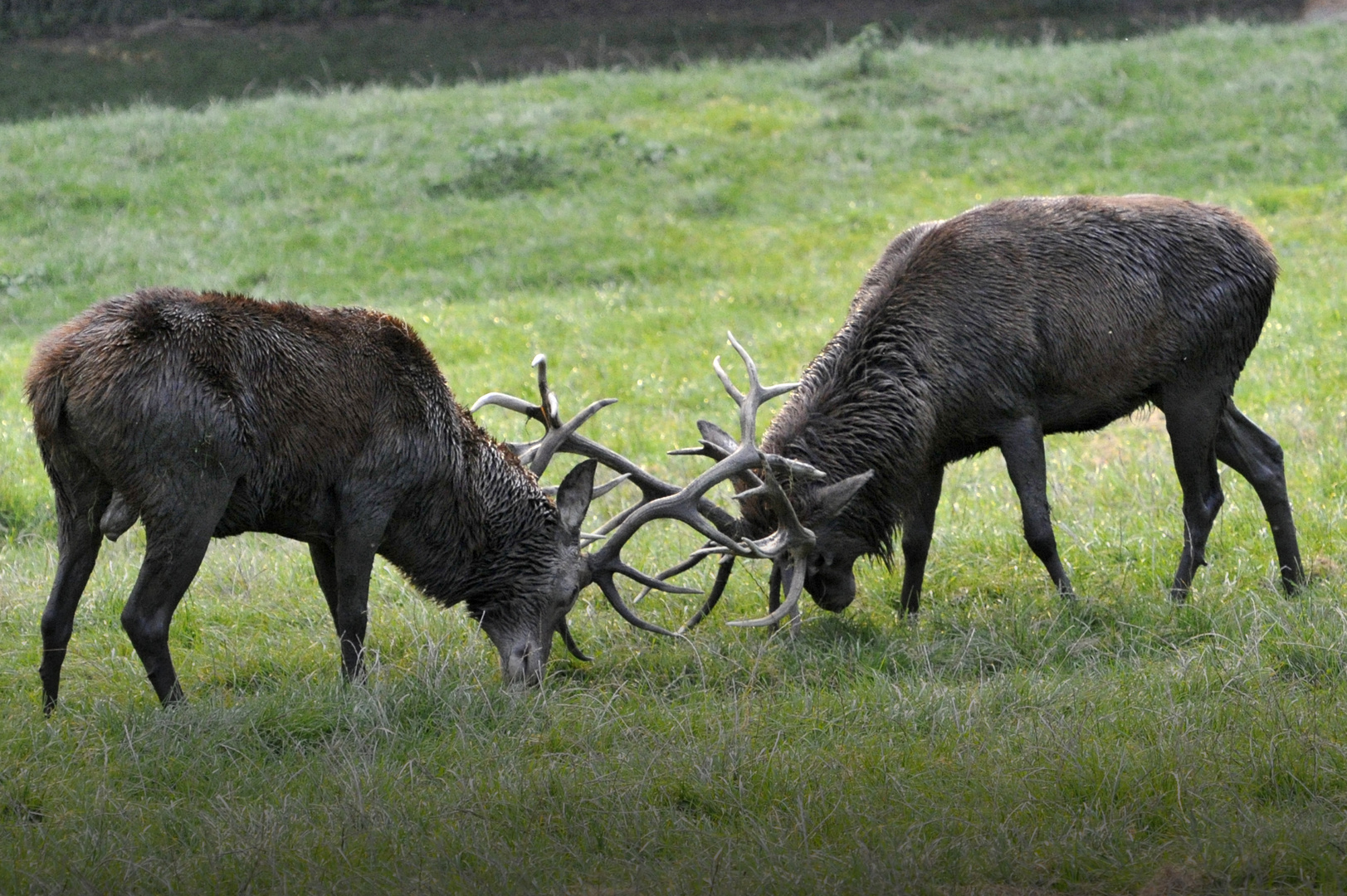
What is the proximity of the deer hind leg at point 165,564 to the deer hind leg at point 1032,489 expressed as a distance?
361cm

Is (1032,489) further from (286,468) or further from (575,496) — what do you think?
(286,468)

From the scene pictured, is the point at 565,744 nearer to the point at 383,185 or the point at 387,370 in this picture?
the point at 387,370

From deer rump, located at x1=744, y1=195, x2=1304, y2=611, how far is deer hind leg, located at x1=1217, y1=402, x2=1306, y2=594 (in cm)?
1

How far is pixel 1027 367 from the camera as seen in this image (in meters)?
6.95

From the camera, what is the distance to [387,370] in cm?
623

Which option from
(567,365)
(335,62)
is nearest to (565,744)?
(567,365)

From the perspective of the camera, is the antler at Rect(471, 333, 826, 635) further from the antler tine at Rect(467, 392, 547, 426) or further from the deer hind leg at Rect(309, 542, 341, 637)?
the deer hind leg at Rect(309, 542, 341, 637)

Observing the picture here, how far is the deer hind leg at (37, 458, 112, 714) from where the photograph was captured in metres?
5.71

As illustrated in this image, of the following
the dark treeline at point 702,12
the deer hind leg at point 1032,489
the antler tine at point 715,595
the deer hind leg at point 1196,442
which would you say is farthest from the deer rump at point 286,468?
the dark treeline at point 702,12

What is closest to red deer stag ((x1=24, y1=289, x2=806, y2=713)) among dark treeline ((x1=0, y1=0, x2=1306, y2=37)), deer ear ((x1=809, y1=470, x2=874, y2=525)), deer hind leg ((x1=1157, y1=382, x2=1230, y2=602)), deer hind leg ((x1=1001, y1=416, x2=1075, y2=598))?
deer ear ((x1=809, y1=470, x2=874, y2=525))

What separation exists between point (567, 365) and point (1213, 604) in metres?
6.82

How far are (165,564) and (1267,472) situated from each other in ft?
17.1

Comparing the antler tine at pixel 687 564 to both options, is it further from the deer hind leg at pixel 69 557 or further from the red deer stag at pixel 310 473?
the deer hind leg at pixel 69 557

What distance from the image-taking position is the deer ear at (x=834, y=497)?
6.60m
